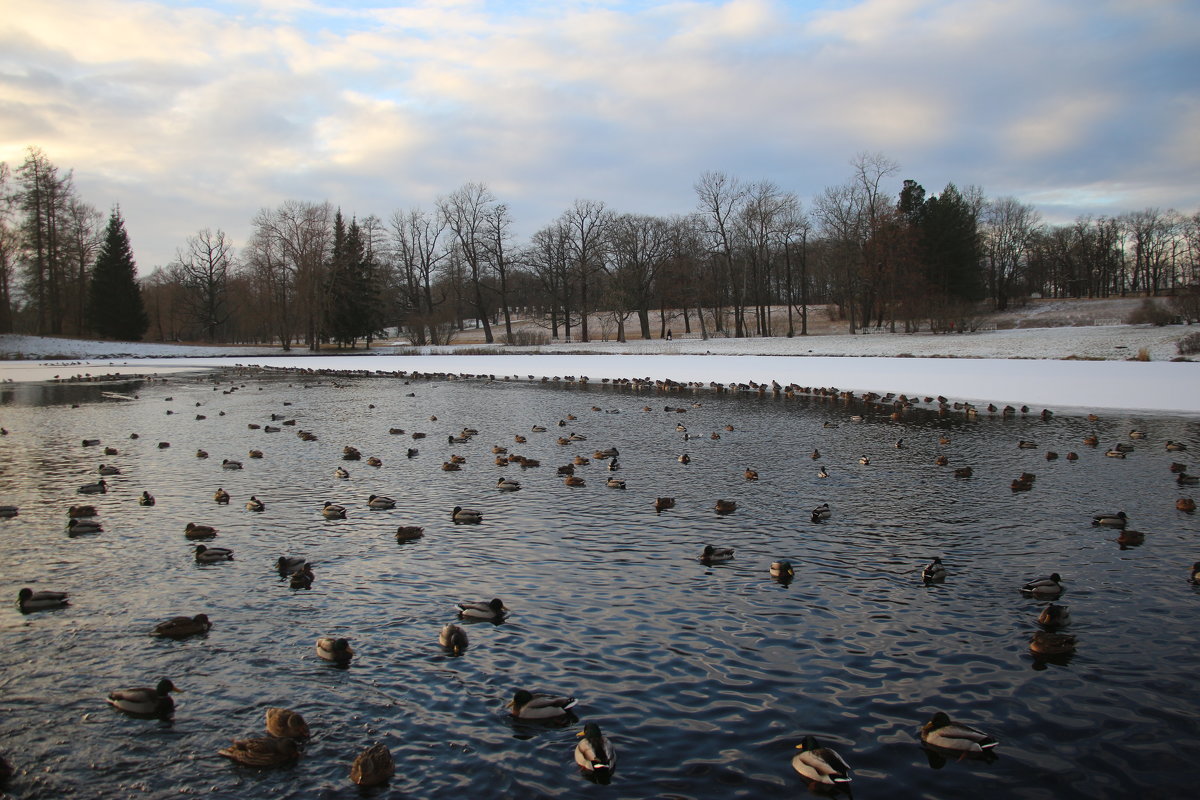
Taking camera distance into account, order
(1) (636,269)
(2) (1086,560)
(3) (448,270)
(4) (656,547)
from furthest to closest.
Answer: (3) (448,270) < (1) (636,269) < (4) (656,547) < (2) (1086,560)

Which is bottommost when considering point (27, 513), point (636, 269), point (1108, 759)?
point (1108, 759)

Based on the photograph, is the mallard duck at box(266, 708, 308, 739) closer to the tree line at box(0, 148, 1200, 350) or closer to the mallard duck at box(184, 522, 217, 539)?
the mallard duck at box(184, 522, 217, 539)

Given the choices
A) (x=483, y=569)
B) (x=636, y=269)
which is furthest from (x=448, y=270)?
(x=483, y=569)

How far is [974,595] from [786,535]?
8.86ft

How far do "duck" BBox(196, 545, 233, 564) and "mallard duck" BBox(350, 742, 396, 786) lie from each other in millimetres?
5189

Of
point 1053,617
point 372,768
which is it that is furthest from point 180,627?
point 1053,617

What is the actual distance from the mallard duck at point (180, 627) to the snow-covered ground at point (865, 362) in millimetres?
24380

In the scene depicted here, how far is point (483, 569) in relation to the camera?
9.02m

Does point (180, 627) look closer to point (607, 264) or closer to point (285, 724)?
point (285, 724)

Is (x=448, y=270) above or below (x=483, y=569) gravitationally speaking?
above

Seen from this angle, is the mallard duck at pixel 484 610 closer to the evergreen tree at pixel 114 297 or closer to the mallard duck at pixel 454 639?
the mallard duck at pixel 454 639

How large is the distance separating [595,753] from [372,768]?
1.48 m

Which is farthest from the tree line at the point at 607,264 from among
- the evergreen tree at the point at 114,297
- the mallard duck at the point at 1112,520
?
the mallard duck at the point at 1112,520

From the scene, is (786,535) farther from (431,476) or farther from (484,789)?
(431,476)
